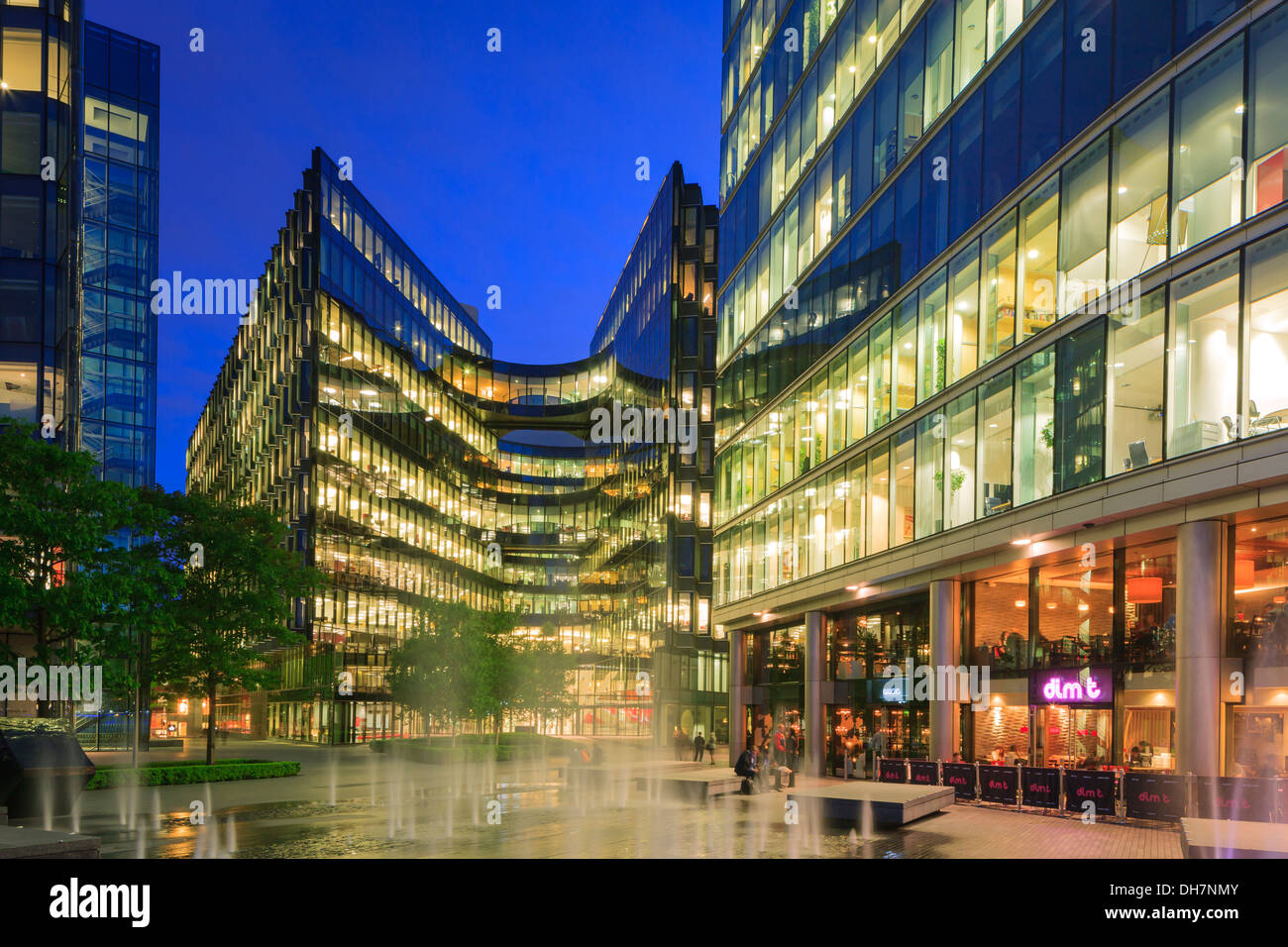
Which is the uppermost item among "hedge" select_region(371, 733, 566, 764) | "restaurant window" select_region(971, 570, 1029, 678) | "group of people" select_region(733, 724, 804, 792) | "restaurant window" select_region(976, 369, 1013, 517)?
"restaurant window" select_region(976, 369, 1013, 517)

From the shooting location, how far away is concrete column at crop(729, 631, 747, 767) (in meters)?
48.8

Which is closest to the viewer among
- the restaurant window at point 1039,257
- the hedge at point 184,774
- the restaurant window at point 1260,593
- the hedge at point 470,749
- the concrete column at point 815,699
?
the restaurant window at point 1260,593

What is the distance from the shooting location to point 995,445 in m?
27.7

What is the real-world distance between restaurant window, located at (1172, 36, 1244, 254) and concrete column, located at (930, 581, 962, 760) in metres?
12.7

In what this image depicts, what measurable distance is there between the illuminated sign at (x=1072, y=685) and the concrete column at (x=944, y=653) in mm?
3467

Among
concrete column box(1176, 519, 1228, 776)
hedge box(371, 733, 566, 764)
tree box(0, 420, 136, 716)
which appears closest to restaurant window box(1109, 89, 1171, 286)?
concrete column box(1176, 519, 1228, 776)

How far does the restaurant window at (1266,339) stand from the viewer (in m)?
18.8

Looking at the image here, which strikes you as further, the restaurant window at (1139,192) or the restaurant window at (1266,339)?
the restaurant window at (1139,192)

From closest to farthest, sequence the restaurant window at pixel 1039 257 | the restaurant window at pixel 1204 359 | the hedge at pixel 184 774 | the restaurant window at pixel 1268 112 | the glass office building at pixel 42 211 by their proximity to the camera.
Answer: the restaurant window at pixel 1268 112 → the restaurant window at pixel 1204 359 → the restaurant window at pixel 1039 257 → the hedge at pixel 184 774 → the glass office building at pixel 42 211

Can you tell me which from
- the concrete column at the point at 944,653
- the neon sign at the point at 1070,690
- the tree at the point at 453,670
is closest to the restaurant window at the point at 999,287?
the concrete column at the point at 944,653

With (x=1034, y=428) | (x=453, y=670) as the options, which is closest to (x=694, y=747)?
(x=453, y=670)

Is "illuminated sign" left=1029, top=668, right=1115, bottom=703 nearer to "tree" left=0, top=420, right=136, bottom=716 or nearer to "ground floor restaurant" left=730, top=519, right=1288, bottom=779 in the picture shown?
"ground floor restaurant" left=730, top=519, right=1288, bottom=779

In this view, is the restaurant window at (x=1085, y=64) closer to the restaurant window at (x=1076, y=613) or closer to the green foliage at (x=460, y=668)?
the restaurant window at (x=1076, y=613)
